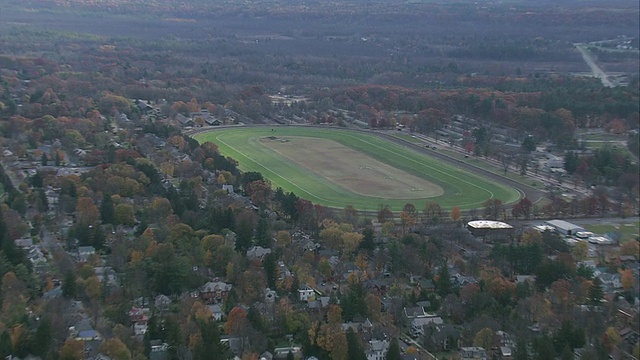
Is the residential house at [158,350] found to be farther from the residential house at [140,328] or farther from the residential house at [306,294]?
the residential house at [306,294]

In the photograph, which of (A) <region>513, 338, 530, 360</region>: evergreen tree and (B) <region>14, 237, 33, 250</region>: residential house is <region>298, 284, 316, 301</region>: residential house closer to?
(A) <region>513, 338, 530, 360</region>: evergreen tree

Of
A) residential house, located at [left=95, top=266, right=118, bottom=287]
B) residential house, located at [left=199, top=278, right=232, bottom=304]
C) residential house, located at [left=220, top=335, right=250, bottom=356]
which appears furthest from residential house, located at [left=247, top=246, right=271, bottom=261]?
residential house, located at [left=220, top=335, right=250, bottom=356]

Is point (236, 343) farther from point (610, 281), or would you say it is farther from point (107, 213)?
point (610, 281)

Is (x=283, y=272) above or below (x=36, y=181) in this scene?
above

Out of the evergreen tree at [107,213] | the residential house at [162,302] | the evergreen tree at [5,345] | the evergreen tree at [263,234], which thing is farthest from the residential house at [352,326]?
the evergreen tree at [107,213]

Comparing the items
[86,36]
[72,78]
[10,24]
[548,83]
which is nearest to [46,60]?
[72,78]

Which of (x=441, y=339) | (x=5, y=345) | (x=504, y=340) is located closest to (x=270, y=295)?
(x=441, y=339)
